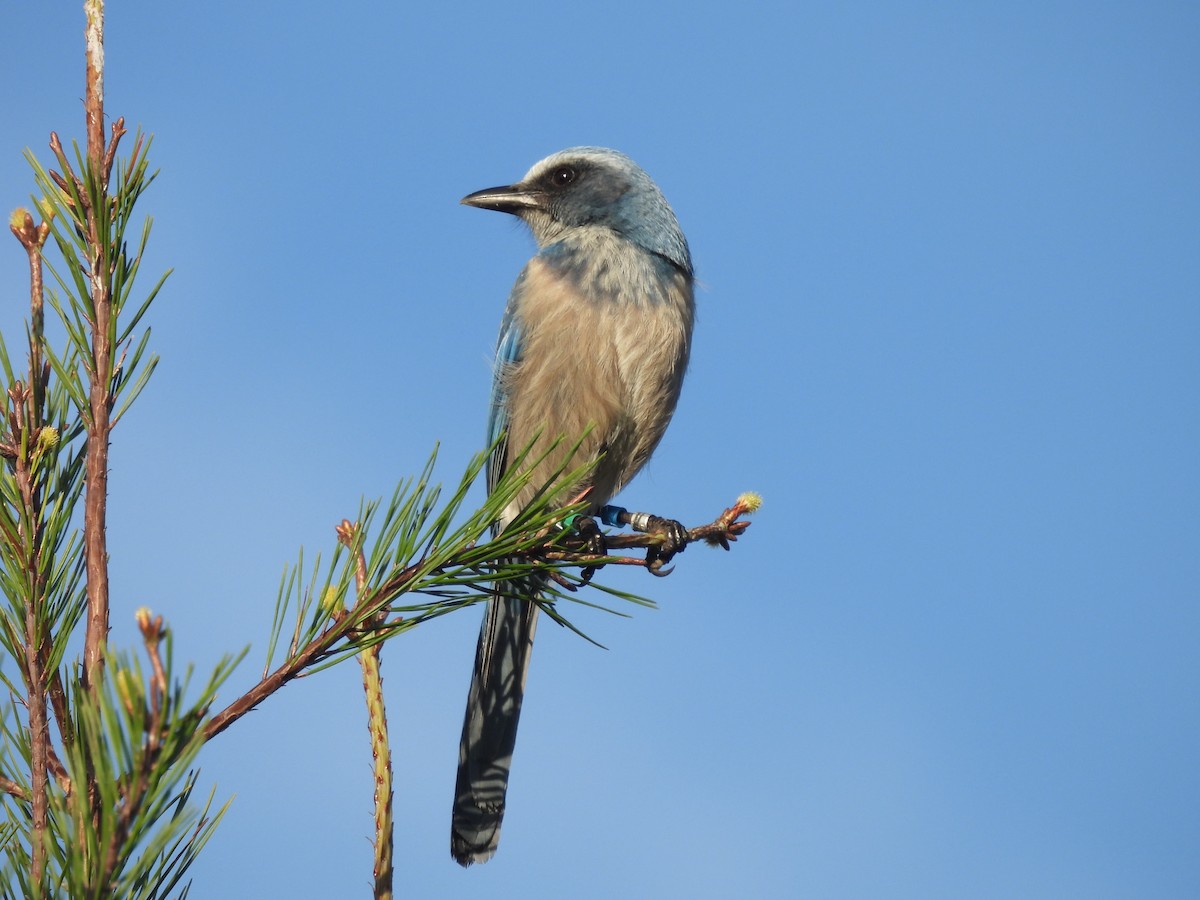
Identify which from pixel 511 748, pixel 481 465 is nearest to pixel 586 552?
pixel 481 465

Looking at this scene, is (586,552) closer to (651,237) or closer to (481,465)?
(481,465)

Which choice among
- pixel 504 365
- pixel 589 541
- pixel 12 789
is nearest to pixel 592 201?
pixel 504 365

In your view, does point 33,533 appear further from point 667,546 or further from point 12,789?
point 667,546

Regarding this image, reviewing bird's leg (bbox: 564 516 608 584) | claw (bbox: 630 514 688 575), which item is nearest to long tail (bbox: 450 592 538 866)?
bird's leg (bbox: 564 516 608 584)

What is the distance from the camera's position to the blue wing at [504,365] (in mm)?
5027

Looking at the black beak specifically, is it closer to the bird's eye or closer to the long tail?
the bird's eye

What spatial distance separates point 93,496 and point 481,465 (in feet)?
2.99

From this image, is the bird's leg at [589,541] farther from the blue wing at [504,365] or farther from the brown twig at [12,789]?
the brown twig at [12,789]

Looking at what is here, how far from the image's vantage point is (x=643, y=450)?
5.19m

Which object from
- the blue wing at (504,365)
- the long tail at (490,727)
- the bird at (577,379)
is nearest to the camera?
the long tail at (490,727)

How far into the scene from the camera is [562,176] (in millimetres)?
6047

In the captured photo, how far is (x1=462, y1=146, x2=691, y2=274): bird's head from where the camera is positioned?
549 cm

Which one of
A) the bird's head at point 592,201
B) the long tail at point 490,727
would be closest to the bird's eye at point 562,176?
the bird's head at point 592,201

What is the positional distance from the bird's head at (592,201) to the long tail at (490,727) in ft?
6.57
